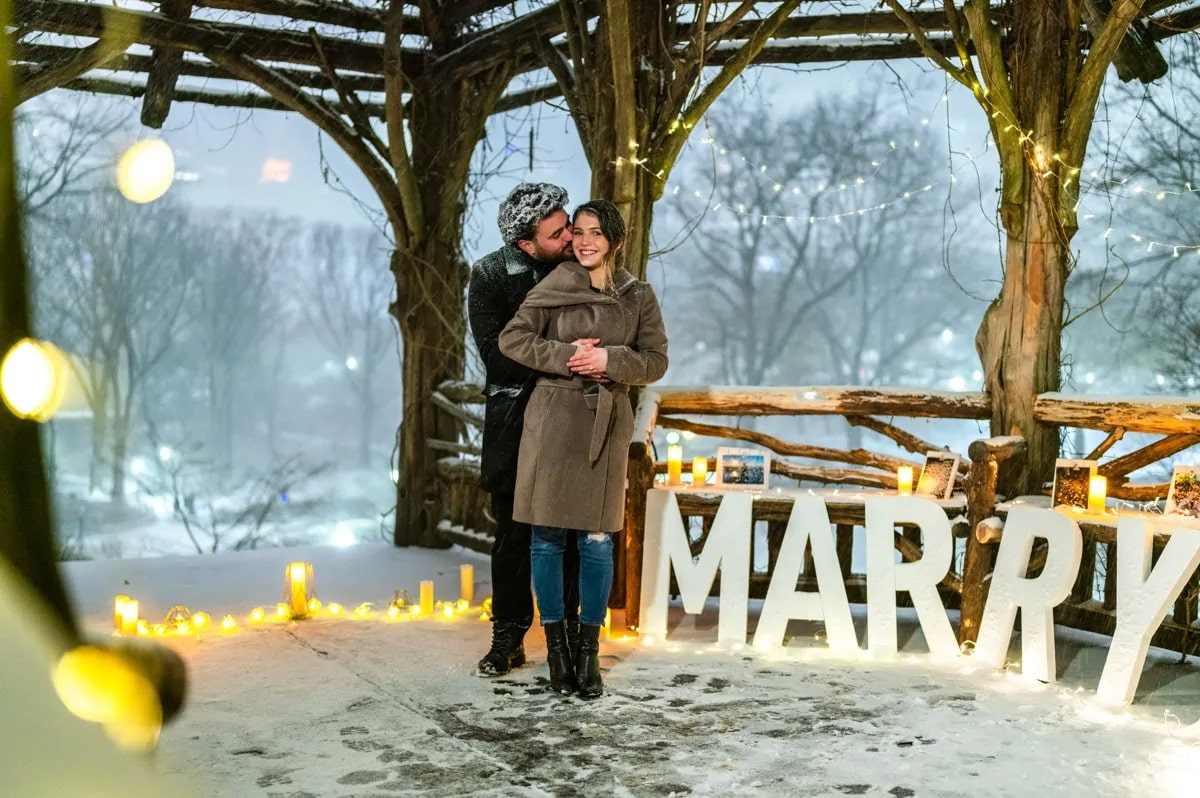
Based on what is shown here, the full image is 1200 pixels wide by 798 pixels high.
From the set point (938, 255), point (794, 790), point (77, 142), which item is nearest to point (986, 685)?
point (794, 790)

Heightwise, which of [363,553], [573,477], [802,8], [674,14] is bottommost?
[363,553]

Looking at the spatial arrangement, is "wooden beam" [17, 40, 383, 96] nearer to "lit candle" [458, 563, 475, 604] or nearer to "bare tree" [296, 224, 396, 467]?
"lit candle" [458, 563, 475, 604]

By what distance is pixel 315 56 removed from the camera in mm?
6867

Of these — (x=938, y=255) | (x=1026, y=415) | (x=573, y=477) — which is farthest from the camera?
(x=938, y=255)

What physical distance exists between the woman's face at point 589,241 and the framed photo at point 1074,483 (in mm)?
2131

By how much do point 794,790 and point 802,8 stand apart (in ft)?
18.2

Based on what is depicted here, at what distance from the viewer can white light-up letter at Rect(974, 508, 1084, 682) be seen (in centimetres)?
389

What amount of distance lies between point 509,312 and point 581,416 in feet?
1.64

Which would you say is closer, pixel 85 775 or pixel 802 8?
pixel 85 775

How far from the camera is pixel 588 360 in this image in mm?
3615

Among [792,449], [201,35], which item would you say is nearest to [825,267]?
[792,449]

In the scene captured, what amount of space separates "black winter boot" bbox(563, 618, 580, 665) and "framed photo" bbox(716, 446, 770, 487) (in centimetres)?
129

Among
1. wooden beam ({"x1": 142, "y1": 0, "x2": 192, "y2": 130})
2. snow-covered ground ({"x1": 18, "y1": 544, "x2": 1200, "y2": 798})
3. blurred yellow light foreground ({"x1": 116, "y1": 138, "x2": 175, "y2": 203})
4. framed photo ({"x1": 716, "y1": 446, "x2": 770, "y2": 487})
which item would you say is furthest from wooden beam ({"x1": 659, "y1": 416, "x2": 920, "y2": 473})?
blurred yellow light foreground ({"x1": 116, "y1": 138, "x2": 175, "y2": 203})

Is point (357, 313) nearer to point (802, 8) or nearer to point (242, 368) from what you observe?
point (242, 368)
